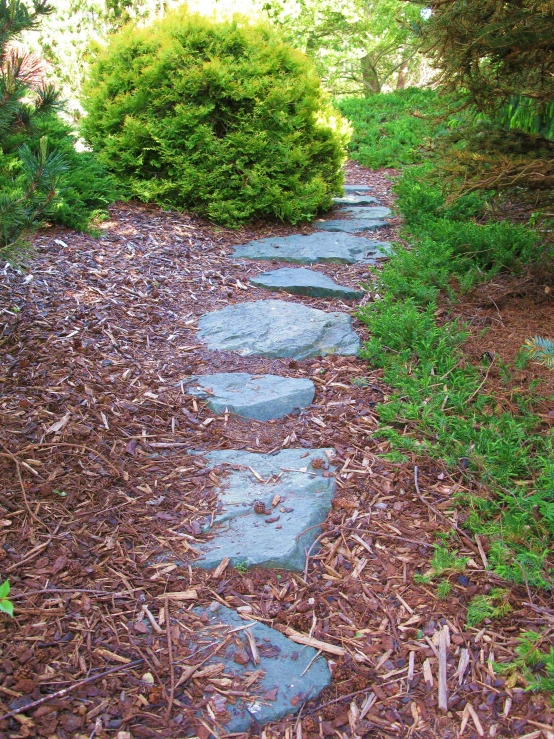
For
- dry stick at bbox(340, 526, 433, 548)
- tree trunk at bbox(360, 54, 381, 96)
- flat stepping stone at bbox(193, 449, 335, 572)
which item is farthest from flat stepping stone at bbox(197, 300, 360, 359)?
tree trunk at bbox(360, 54, 381, 96)

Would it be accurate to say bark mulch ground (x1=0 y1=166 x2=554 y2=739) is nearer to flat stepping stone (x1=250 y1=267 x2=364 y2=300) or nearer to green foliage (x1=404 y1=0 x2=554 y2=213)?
flat stepping stone (x1=250 y1=267 x2=364 y2=300)

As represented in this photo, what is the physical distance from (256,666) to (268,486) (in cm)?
84

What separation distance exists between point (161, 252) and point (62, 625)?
Answer: 3.50 metres

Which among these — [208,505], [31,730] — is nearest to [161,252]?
[208,505]

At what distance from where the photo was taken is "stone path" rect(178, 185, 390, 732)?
1.91 metres

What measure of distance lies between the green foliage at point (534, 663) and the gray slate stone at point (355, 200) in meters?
5.69

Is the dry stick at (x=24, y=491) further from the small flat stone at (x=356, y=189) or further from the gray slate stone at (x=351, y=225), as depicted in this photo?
the small flat stone at (x=356, y=189)

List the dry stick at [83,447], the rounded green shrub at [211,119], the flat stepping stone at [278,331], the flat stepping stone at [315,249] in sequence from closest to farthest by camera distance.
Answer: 1. the dry stick at [83,447]
2. the flat stepping stone at [278,331]
3. the flat stepping stone at [315,249]
4. the rounded green shrub at [211,119]

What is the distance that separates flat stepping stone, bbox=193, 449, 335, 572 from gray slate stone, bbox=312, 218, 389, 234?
364 cm

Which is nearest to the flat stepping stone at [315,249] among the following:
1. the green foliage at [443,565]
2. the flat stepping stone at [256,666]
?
the green foliage at [443,565]

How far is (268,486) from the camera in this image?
265cm

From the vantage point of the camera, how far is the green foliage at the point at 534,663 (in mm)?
1802

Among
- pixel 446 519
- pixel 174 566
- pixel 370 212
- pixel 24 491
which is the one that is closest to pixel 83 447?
pixel 24 491

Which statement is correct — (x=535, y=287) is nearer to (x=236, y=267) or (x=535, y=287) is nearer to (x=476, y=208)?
(x=476, y=208)
